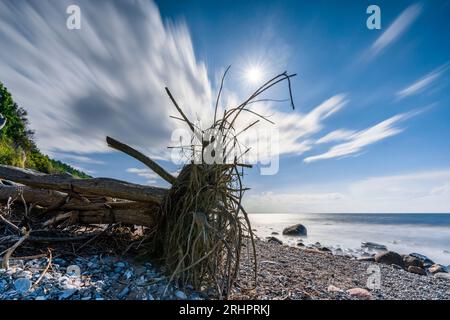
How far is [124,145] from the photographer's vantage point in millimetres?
2824

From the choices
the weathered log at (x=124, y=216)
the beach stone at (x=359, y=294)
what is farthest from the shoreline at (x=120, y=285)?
the weathered log at (x=124, y=216)

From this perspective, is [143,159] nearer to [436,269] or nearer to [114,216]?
[114,216]

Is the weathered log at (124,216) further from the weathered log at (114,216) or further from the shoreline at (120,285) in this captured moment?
the shoreline at (120,285)

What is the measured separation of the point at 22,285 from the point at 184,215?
4.81 ft

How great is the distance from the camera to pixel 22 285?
188 cm

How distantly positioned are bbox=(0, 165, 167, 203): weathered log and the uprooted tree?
0.5 inches

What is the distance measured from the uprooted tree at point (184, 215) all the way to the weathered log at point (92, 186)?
1 cm

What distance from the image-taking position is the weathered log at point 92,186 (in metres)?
2.92

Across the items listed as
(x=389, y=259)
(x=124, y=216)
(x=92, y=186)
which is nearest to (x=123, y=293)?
(x=124, y=216)

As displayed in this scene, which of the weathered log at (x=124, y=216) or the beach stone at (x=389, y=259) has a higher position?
the weathered log at (x=124, y=216)

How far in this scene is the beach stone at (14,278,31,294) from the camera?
184 centimetres

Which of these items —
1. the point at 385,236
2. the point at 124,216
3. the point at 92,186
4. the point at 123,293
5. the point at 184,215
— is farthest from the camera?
the point at 385,236

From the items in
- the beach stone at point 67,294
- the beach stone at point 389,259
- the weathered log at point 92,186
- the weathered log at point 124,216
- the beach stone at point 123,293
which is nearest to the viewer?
the beach stone at point 67,294
